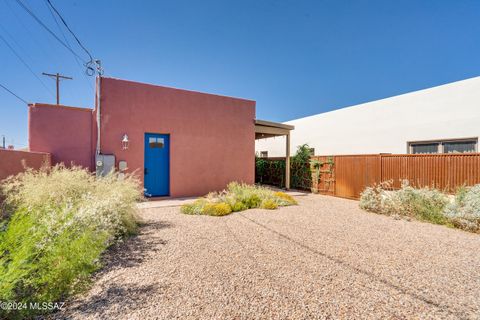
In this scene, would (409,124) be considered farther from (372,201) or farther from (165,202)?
(165,202)

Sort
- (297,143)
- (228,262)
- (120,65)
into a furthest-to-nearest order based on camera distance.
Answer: (297,143) → (120,65) → (228,262)

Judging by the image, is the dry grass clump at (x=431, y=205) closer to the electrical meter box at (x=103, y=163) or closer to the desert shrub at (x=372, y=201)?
the desert shrub at (x=372, y=201)

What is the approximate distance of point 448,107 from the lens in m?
8.45

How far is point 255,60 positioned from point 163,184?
708 cm

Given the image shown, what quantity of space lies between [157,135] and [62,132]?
3.02 metres

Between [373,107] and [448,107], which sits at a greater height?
[373,107]

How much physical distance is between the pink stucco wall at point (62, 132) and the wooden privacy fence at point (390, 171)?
383 inches

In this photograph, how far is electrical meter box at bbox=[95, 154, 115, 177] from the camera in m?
7.46

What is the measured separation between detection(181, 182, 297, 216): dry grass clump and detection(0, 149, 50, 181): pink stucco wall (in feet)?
14.3

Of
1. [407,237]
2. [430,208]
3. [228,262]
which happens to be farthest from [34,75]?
[430,208]

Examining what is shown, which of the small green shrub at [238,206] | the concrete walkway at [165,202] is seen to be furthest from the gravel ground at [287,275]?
the concrete walkway at [165,202]

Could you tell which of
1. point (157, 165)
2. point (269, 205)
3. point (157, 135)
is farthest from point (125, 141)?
point (269, 205)

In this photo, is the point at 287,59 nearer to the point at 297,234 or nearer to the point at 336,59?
the point at 336,59

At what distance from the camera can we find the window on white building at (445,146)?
25.7 ft
